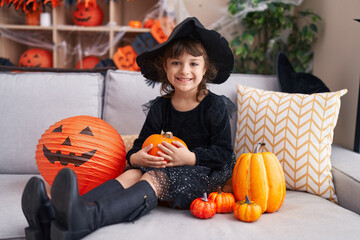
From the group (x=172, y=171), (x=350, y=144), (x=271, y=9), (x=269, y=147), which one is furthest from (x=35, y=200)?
(x=271, y=9)

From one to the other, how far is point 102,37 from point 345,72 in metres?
2.22

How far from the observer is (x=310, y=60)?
2613 millimetres

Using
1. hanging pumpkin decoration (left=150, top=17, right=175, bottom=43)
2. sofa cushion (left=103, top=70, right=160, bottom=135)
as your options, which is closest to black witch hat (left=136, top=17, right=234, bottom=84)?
sofa cushion (left=103, top=70, right=160, bottom=135)

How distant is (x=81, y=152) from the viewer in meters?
1.36

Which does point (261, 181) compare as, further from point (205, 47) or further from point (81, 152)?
point (81, 152)

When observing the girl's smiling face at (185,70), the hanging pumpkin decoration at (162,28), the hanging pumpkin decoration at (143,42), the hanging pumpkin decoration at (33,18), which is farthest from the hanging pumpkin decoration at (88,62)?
the girl's smiling face at (185,70)

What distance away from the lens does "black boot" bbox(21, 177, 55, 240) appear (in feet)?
3.20

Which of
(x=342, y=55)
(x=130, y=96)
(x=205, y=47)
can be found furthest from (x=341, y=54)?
(x=130, y=96)

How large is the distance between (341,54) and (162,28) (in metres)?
1.55

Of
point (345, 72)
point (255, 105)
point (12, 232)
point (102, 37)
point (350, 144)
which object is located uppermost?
point (102, 37)

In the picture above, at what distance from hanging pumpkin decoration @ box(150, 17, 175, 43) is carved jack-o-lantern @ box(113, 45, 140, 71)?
273 mm

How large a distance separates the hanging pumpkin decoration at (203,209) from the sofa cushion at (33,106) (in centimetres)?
90

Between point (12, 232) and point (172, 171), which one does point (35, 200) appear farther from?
point (172, 171)

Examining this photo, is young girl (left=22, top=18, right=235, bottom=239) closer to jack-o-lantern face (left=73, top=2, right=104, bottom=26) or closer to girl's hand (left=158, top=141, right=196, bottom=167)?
girl's hand (left=158, top=141, right=196, bottom=167)
